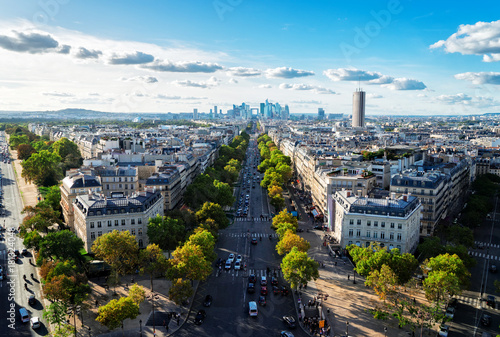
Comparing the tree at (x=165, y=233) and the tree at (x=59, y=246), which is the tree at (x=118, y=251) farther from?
the tree at (x=165, y=233)

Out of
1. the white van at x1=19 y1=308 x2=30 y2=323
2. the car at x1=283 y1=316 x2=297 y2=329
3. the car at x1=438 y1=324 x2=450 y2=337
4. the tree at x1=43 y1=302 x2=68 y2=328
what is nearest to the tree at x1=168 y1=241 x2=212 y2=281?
the car at x1=283 y1=316 x2=297 y2=329

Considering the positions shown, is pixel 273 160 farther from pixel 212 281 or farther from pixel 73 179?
pixel 212 281

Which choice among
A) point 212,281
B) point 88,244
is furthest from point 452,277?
point 88,244

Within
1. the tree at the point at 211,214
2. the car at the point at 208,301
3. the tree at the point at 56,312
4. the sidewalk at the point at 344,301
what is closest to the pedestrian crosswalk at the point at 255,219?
the tree at the point at 211,214

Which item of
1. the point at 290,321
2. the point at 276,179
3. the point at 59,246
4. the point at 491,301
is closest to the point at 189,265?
the point at 290,321

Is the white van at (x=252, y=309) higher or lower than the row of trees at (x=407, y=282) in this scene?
lower

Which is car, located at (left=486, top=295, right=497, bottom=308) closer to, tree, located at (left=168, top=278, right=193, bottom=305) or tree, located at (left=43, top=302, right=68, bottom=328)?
tree, located at (left=168, top=278, right=193, bottom=305)
